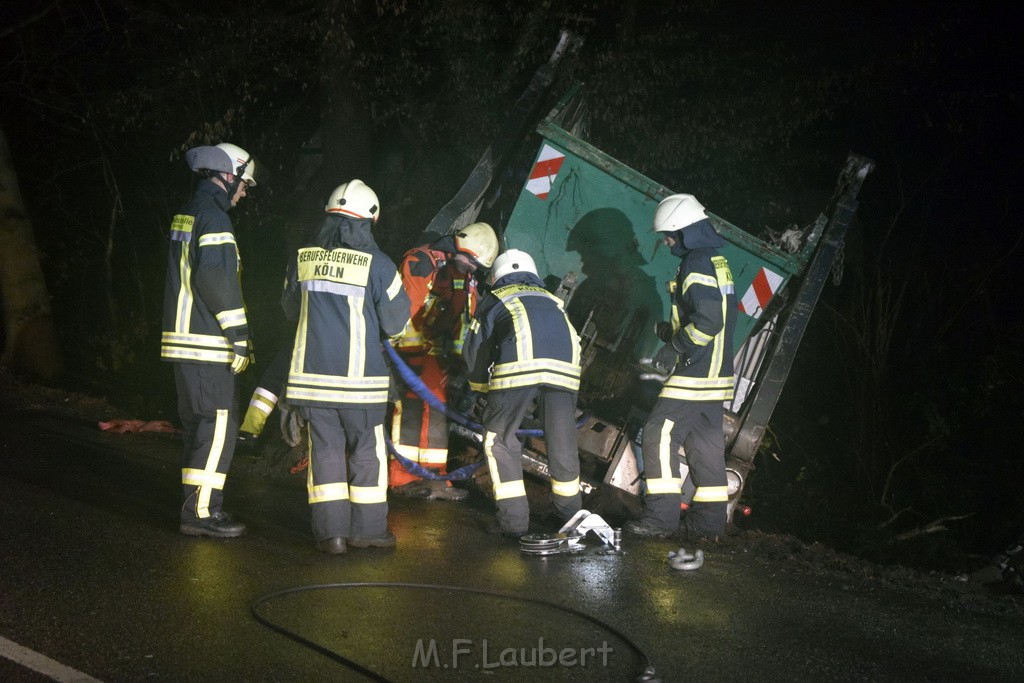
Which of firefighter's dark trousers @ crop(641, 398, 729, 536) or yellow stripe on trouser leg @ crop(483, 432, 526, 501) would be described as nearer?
yellow stripe on trouser leg @ crop(483, 432, 526, 501)

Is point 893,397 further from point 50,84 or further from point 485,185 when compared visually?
point 50,84

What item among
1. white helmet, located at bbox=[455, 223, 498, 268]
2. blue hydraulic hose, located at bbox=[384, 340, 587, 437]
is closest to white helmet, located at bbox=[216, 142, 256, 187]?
blue hydraulic hose, located at bbox=[384, 340, 587, 437]

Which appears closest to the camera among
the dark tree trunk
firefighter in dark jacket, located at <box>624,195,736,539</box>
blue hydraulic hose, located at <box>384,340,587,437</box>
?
firefighter in dark jacket, located at <box>624,195,736,539</box>

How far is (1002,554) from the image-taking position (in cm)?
577

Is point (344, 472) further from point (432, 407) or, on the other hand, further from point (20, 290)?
point (20, 290)

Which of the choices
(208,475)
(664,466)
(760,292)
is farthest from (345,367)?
(760,292)

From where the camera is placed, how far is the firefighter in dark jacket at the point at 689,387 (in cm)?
567

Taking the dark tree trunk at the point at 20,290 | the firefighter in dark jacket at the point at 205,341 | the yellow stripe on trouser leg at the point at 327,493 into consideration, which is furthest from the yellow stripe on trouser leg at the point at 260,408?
the dark tree trunk at the point at 20,290

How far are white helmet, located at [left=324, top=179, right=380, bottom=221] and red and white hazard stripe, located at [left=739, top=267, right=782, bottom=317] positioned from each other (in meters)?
2.60

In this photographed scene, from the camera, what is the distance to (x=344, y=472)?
502 centimetres

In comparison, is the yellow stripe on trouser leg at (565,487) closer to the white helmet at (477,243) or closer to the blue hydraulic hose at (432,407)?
the blue hydraulic hose at (432,407)

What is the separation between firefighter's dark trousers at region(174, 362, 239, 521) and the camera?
5.02m

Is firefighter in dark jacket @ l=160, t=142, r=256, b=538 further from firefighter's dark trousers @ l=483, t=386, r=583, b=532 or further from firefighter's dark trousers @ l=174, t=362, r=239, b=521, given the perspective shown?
firefighter's dark trousers @ l=483, t=386, r=583, b=532

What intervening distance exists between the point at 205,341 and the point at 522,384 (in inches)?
66.9
